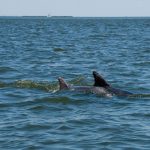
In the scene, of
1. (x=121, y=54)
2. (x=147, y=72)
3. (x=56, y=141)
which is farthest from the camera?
(x=121, y=54)

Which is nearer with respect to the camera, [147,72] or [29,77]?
[29,77]

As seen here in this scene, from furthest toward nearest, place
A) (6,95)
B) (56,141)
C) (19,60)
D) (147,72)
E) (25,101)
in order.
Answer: (19,60) → (147,72) → (6,95) → (25,101) → (56,141)

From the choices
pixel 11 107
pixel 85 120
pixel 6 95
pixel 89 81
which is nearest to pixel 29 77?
pixel 89 81

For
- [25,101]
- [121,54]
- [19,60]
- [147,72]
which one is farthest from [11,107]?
[121,54]

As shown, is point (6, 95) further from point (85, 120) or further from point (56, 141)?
point (56, 141)

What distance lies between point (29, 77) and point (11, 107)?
753 centimetres

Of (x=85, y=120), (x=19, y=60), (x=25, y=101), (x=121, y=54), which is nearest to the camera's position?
(x=85, y=120)

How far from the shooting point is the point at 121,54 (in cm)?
3903

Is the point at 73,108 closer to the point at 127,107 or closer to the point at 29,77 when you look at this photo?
the point at 127,107

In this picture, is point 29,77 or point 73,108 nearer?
point 73,108

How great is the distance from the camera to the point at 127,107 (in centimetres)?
1730

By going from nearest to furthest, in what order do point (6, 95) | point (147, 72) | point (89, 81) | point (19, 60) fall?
point (6, 95), point (89, 81), point (147, 72), point (19, 60)

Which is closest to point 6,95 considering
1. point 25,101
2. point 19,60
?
point 25,101

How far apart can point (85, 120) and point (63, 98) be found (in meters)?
3.46
